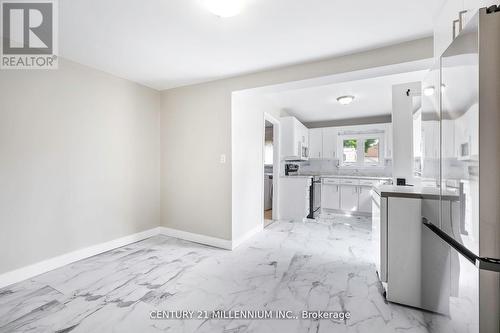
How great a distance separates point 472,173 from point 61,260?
3.59m

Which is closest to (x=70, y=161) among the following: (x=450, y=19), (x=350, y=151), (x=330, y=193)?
(x=450, y=19)

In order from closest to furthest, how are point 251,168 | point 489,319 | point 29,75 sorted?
point 489,319 < point 29,75 < point 251,168

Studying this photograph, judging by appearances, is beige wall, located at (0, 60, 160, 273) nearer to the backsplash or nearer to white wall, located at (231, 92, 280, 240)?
white wall, located at (231, 92, 280, 240)

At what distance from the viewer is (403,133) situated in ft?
9.41

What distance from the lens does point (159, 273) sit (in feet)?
8.06

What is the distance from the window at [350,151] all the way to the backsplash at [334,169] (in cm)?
31

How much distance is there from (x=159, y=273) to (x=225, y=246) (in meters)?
0.98

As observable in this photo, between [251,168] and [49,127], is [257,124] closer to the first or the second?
[251,168]

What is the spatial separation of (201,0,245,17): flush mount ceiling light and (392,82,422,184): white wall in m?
2.25

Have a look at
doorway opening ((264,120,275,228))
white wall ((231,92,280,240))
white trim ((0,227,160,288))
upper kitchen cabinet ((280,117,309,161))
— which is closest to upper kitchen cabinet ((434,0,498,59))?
white wall ((231,92,280,240))

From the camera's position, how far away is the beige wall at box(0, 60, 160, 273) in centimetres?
223

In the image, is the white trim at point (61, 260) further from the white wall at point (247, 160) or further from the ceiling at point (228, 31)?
the ceiling at point (228, 31)

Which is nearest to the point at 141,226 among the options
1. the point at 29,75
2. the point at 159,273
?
the point at 159,273

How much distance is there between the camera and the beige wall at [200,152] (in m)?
3.21
